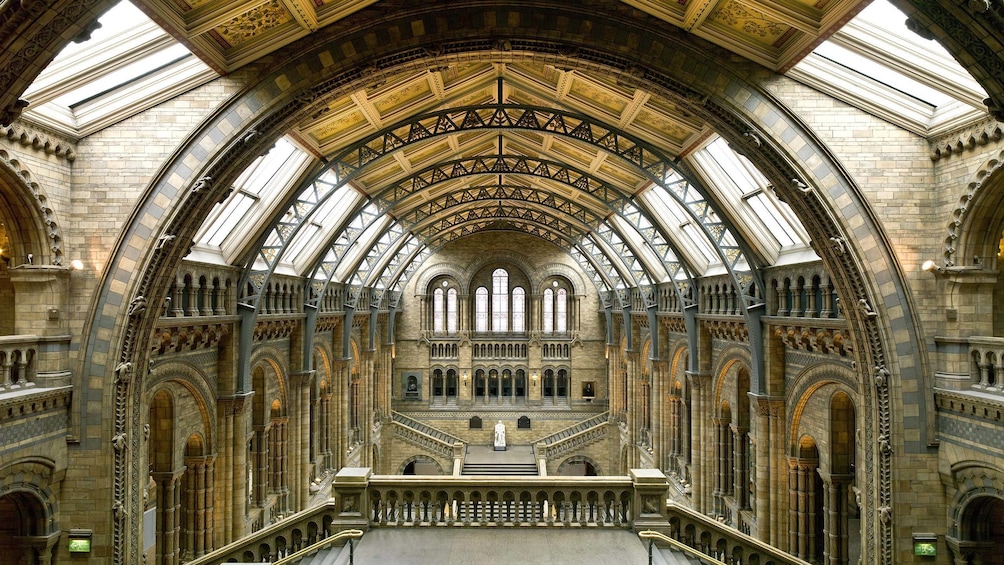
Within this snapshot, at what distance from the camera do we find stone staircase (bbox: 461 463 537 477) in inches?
1502

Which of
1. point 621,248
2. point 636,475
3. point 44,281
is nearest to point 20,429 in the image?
point 44,281

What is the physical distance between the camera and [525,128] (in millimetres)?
16156

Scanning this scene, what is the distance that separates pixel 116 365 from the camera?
37.6ft

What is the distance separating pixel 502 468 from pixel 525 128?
26.6 metres

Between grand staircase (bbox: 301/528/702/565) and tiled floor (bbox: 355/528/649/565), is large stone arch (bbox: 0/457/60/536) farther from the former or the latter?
tiled floor (bbox: 355/528/649/565)

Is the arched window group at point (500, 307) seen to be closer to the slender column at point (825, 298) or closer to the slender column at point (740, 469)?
the slender column at point (740, 469)

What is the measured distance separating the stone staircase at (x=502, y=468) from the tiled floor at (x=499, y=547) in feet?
89.5

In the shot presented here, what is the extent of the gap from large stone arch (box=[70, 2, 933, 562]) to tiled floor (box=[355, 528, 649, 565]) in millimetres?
4582

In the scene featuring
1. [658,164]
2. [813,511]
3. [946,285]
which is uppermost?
[658,164]

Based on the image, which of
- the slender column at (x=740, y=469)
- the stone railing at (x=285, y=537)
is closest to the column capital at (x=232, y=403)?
the stone railing at (x=285, y=537)

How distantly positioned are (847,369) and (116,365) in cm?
Result: 1441

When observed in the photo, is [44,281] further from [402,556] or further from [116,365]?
[402,556]

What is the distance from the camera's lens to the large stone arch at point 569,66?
11031mm

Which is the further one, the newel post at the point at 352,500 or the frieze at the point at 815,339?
the frieze at the point at 815,339
